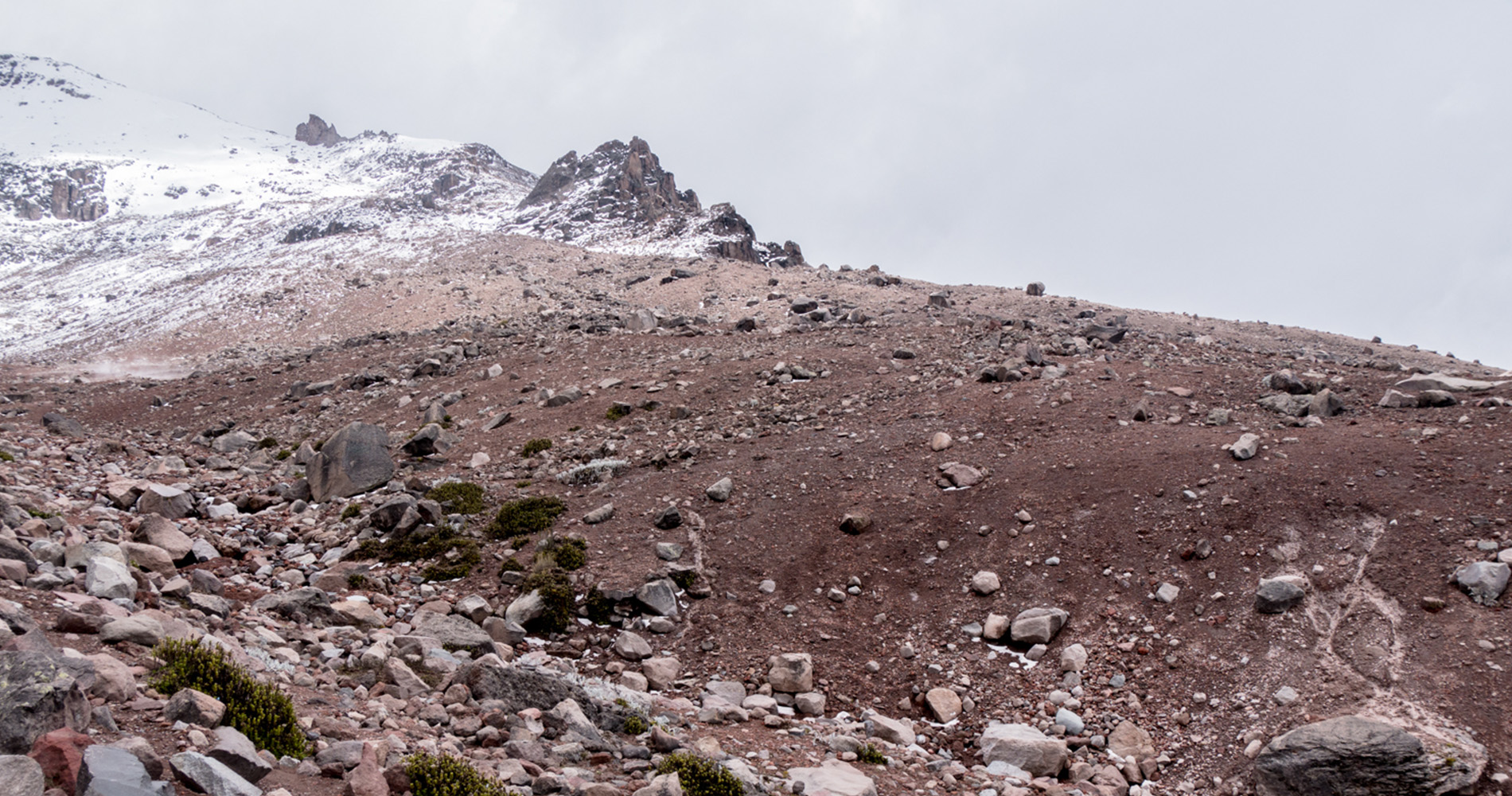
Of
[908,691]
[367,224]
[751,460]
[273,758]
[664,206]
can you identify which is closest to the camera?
[273,758]

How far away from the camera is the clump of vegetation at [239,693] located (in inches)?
249

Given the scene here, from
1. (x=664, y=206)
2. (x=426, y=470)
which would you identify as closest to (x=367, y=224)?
(x=664, y=206)

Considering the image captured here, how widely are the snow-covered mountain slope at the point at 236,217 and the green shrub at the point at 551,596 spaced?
52736mm

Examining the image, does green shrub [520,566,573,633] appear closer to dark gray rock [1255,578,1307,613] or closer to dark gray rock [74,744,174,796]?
dark gray rock [74,744,174,796]

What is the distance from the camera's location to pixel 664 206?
99.9 metres

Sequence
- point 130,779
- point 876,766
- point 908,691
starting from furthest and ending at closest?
point 908,691
point 876,766
point 130,779

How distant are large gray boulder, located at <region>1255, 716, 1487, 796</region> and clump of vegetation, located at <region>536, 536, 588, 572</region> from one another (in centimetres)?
968

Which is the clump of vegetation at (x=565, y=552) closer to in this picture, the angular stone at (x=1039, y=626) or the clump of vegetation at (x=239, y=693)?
the clump of vegetation at (x=239, y=693)

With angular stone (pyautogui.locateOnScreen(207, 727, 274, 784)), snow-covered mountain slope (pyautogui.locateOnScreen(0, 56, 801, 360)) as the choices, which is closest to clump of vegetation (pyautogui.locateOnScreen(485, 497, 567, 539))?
angular stone (pyautogui.locateOnScreen(207, 727, 274, 784))

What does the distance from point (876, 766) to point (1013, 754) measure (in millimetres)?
1679

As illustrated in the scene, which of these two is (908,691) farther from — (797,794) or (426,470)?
(426,470)

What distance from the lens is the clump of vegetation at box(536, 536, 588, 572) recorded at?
12.6m

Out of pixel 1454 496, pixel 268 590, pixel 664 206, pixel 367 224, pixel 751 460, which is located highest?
pixel 664 206

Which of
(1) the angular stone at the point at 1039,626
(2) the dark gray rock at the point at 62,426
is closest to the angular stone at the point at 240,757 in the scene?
(1) the angular stone at the point at 1039,626
